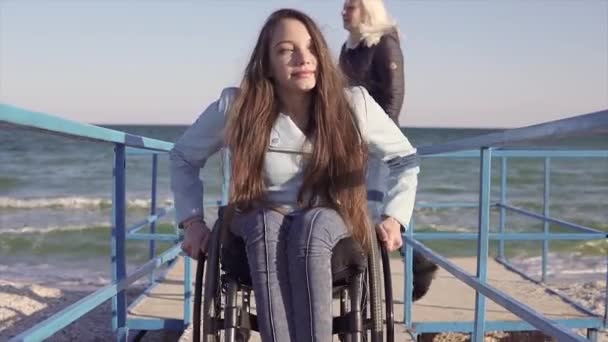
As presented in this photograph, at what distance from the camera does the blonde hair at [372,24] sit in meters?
2.94

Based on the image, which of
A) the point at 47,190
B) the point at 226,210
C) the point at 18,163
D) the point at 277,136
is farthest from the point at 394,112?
the point at 18,163

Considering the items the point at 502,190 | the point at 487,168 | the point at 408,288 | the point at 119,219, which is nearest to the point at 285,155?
the point at 119,219

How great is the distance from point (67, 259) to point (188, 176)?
834 cm

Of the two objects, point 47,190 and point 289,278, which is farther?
point 47,190

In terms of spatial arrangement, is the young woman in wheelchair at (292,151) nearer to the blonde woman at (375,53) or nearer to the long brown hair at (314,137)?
the long brown hair at (314,137)

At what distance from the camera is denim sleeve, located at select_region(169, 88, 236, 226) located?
1946 mm

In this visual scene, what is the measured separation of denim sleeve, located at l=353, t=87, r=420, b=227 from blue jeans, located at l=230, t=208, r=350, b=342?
28 centimetres

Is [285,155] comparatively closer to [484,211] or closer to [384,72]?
[484,211]

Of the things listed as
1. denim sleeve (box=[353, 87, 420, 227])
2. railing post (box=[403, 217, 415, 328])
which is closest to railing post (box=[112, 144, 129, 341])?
denim sleeve (box=[353, 87, 420, 227])

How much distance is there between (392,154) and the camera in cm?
202

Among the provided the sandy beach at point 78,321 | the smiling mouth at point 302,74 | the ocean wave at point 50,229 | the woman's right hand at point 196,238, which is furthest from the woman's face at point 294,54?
the ocean wave at point 50,229

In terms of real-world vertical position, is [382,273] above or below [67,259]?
above

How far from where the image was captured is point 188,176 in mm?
1978

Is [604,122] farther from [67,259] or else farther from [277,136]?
[67,259]
